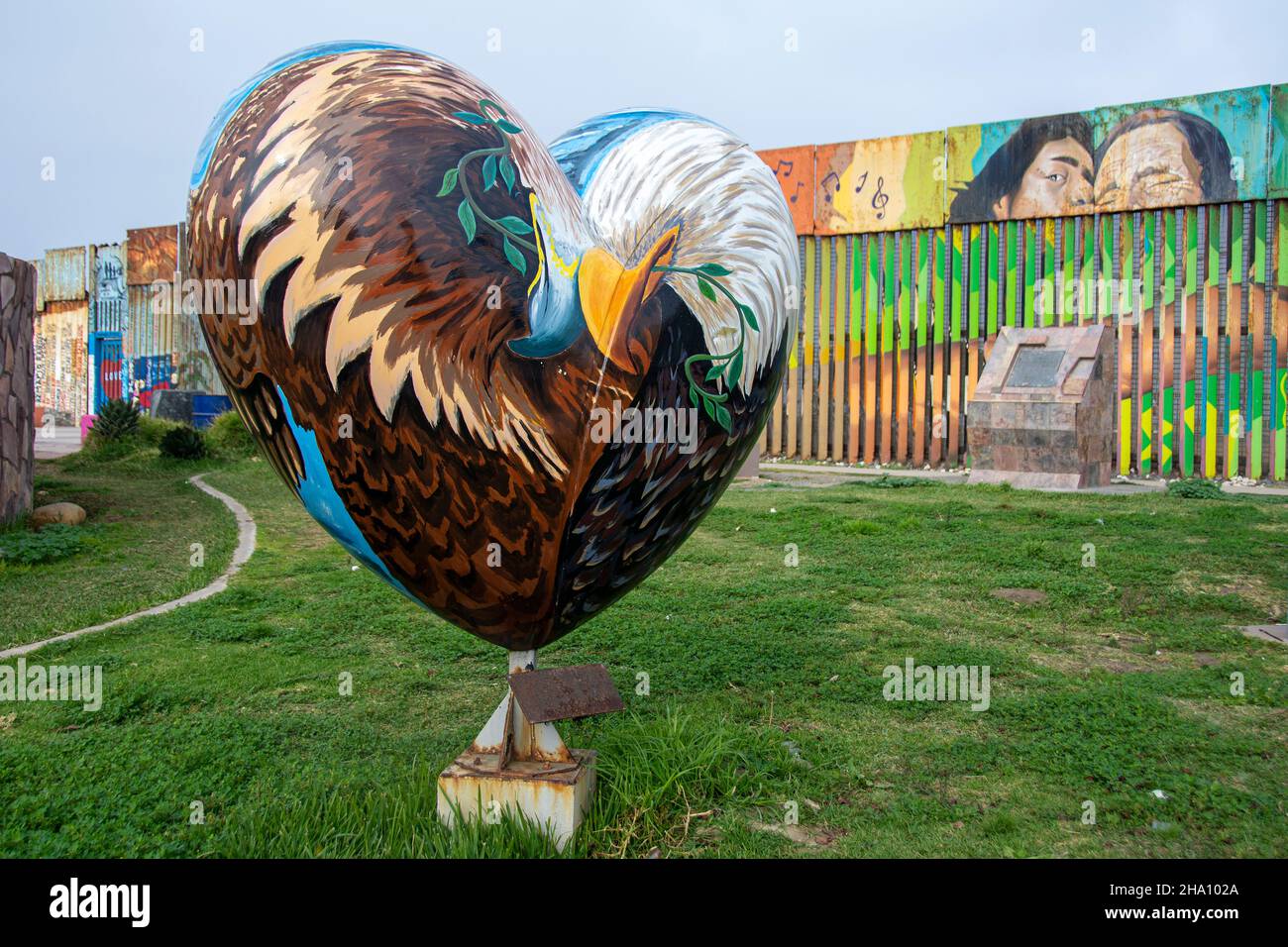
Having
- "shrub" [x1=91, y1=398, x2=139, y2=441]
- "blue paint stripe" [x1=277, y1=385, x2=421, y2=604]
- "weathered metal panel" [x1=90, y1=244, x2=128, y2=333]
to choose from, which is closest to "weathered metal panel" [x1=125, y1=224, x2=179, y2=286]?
"weathered metal panel" [x1=90, y1=244, x2=128, y2=333]

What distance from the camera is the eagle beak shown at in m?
2.47

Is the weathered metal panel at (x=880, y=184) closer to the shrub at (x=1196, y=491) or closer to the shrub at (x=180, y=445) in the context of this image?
the shrub at (x=1196, y=491)

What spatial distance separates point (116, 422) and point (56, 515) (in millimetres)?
6012

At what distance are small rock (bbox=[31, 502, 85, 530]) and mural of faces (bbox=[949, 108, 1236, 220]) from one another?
13.0m

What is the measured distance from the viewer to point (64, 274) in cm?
2622

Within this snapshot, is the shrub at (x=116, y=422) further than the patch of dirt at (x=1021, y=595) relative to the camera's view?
Yes

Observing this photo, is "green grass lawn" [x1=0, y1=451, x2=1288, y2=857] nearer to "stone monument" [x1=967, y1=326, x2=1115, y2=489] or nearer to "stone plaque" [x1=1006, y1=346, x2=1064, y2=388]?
"stone monument" [x1=967, y1=326, x2=1115, y2=489]

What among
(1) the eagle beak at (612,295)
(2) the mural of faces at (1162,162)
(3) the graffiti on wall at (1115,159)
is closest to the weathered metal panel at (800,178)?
(3) the graffiti on wall at (1115,159)

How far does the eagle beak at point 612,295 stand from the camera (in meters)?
2.47

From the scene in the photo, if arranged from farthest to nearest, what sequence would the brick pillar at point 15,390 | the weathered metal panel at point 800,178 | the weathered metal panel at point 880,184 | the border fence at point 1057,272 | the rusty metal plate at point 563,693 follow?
the weathered metal panel at point 800,178
the weathered metal panel at point 880,184
the border fence at point 1057,272
the brick pillar at point 15,390
the rusty metal plate at point 563,693

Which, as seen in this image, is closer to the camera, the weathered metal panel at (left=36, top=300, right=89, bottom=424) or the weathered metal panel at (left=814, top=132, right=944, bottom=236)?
the weathered metal panel at (left=814, top=132, right=944, bottom=236)

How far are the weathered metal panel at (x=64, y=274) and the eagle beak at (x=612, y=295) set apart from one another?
27.9 m
